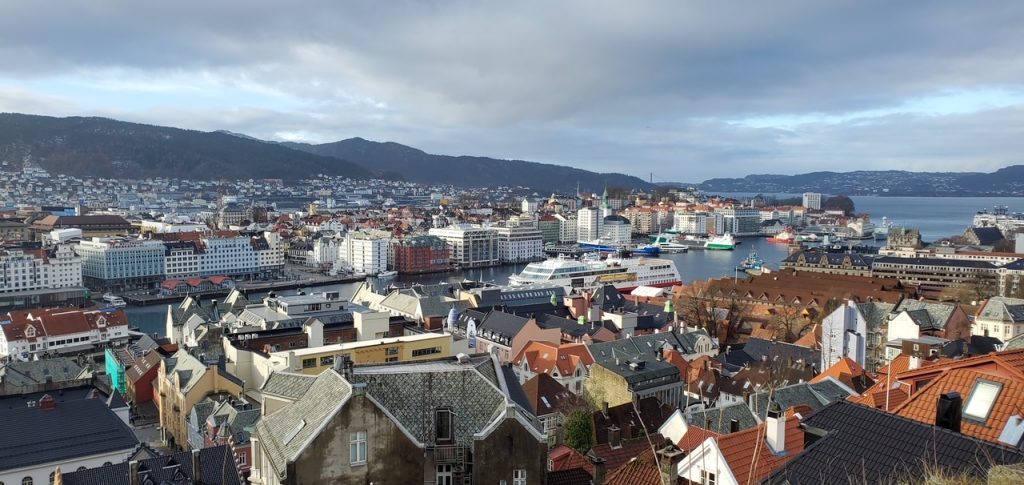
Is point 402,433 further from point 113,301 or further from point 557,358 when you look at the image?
point 113,301

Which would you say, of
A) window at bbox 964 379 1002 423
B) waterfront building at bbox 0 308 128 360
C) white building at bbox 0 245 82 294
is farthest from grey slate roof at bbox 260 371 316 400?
white building at bbox 0 245 82 294

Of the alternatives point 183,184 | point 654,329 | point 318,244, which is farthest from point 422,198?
point 654,329

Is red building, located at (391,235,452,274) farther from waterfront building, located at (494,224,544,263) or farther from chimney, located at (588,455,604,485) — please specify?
chimney, located at (588,455,604,485)

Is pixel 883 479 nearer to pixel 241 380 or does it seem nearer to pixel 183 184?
pixel 241 380

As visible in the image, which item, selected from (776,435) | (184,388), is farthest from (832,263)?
(776,435)

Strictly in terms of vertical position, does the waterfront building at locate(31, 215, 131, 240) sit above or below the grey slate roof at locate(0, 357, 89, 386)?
above

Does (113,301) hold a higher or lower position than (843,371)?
lower
